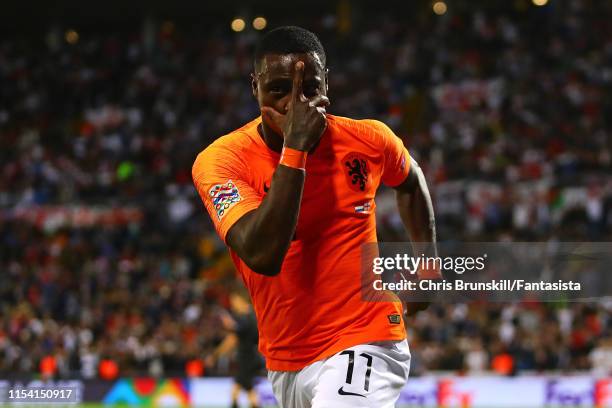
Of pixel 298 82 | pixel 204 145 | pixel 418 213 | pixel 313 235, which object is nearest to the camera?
pixel 298 82

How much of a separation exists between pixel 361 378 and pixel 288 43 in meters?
1.40

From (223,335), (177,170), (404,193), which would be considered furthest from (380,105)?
(404,193)

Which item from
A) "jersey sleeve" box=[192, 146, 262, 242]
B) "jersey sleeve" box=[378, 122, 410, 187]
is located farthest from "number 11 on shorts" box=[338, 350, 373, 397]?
"jersey sleeve" box=[378, 122, 410, 187]

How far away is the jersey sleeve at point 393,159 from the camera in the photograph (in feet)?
14.4

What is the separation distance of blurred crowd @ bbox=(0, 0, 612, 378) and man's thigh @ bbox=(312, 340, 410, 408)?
40.3 ft

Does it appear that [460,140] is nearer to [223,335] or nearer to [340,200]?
[223,335]

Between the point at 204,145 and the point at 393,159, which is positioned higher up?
the point at 204,145

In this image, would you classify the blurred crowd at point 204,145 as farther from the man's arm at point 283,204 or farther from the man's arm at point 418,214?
the man's arm at point 283,204

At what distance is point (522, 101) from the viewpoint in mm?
23281

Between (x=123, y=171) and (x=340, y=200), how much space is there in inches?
861

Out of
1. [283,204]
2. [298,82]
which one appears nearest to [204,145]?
[298,82]

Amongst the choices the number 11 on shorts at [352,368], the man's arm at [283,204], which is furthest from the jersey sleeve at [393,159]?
the number 11 on shorts at [352,368]

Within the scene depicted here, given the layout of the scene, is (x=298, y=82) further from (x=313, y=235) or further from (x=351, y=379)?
(x=351, y=379)

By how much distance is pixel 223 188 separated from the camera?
4.00 m
